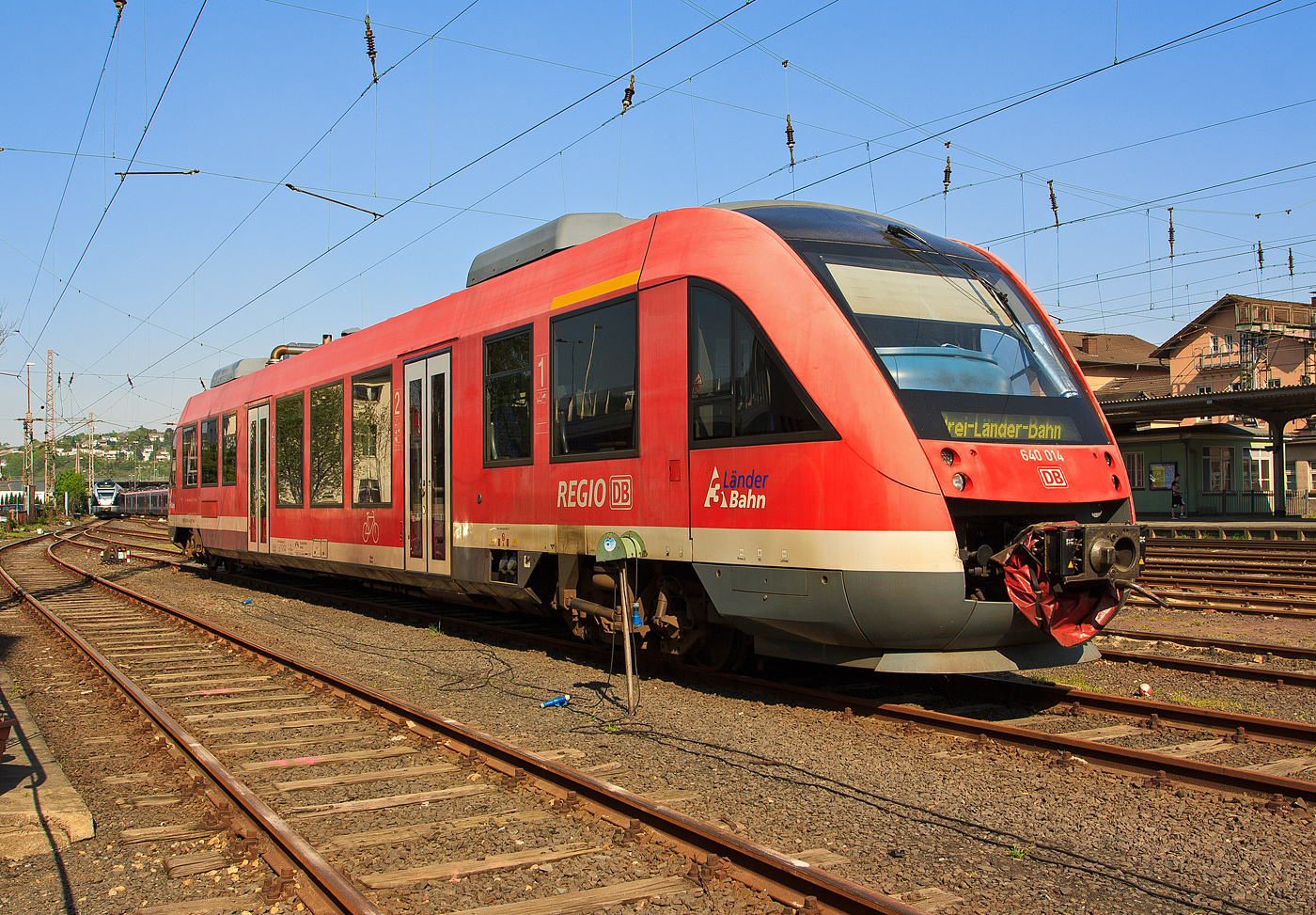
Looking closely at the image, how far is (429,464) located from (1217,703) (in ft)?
25.0

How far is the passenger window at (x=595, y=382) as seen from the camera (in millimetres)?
7734

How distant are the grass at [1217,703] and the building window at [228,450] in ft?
48.9

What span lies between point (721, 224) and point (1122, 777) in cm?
431

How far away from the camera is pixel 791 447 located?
6375mm

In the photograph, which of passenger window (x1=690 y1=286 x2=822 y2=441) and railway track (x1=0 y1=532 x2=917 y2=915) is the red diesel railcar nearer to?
passenger window (x1=690 y1=286 x2=822 y2=441)

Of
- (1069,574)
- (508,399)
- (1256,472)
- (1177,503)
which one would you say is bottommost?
(1177,503)

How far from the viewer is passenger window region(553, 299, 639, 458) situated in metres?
7.73

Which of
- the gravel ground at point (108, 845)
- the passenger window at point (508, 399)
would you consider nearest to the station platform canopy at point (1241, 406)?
the passenger window at point (508, 399)

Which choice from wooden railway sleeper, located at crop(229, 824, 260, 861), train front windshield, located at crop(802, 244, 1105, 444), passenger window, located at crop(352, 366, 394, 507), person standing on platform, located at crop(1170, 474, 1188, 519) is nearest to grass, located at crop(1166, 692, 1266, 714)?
train front windshield, located at crop(802, 244, 1105, 444)

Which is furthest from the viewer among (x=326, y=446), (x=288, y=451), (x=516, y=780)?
(x=288, y=451)

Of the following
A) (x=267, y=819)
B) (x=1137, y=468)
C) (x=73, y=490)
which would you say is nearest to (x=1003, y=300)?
(x=267, y=819)

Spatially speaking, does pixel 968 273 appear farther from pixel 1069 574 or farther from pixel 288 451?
pixel 288 451

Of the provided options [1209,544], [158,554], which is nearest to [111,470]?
[158,554]

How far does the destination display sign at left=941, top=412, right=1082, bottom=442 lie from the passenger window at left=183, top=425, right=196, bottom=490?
57.0ft
